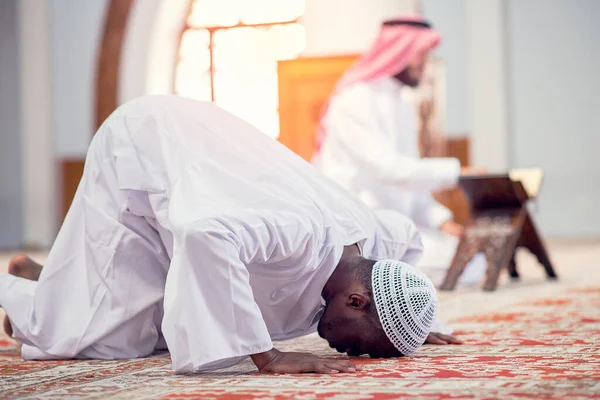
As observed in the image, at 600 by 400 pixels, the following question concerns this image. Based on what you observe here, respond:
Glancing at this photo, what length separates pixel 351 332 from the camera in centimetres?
257

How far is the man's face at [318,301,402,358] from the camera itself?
2.55 metres

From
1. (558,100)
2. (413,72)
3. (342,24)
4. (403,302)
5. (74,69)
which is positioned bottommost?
(558,100)

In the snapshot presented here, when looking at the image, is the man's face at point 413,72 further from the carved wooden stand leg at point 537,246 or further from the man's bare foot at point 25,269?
the man's bare foot at point 25,269

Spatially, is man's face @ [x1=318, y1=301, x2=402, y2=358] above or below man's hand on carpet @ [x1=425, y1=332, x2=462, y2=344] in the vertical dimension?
above

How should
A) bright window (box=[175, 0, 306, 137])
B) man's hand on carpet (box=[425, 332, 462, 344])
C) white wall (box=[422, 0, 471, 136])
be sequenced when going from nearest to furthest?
man's hand on carpet (box=[425, 332, 462, 344])
white wall (box=[422, 0, 471, 136])
bright window (box=[175, 0, 306, 137])

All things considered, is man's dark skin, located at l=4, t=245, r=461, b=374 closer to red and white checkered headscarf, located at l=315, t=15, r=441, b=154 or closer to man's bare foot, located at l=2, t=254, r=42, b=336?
man's bare foot, located at l=2, t=254, r=42, b=336

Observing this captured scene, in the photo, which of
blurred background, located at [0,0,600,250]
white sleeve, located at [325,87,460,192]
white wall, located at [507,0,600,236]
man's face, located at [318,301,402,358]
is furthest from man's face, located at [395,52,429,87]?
white wall, located at [507,0,600,236]

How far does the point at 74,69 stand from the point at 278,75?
2.80 meters

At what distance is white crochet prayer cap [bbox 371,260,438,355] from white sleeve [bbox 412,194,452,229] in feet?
11.4

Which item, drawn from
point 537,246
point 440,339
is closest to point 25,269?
point 440,339

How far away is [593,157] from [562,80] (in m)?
0.88

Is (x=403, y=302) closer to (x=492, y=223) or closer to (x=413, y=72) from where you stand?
(x=492, y=223)

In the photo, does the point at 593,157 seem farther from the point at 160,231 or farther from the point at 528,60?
the point at 160,231

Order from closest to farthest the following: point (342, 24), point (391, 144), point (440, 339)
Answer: point (440, 339) → point (391, 144) → point (342, 24)
